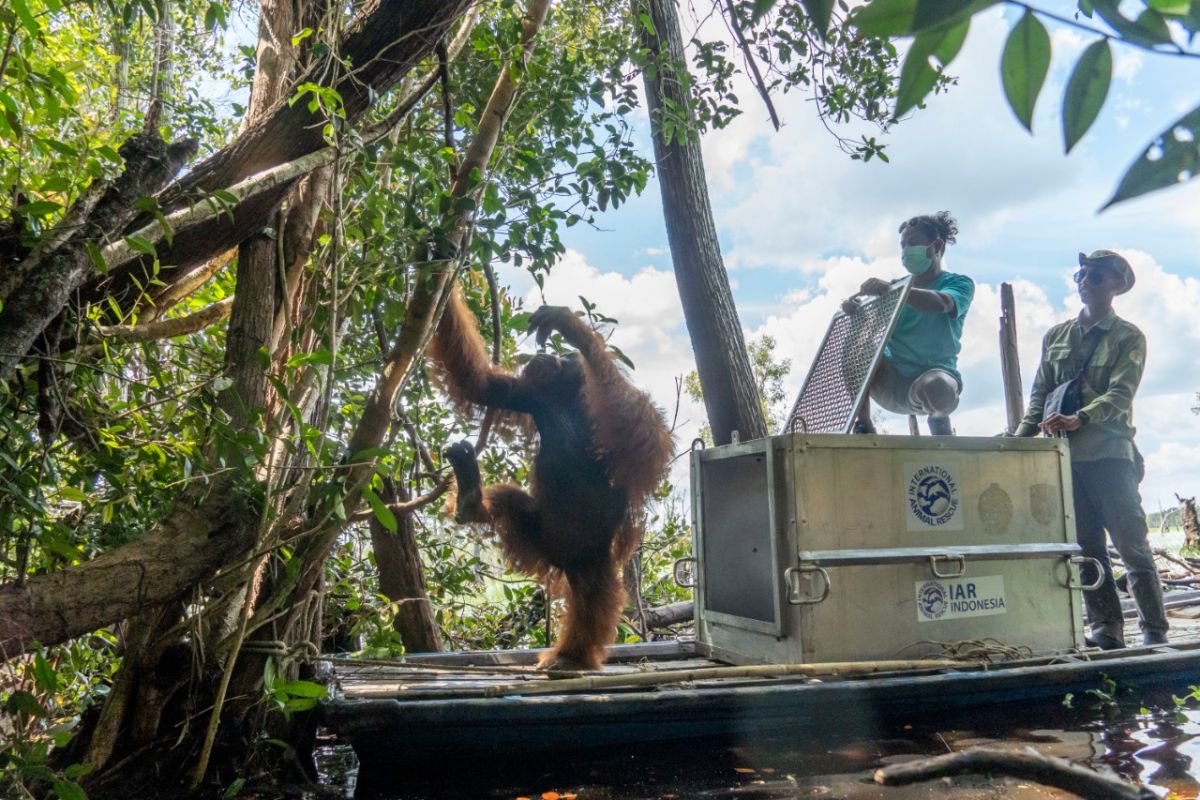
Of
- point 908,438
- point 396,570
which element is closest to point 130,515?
point 396,570

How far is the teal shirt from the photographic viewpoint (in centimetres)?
467

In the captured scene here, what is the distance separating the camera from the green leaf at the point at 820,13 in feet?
1.85

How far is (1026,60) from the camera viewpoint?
1.95ft

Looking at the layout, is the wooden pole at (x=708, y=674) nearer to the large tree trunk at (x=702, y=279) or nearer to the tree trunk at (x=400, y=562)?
the tree trunk at (x=400, y=562)

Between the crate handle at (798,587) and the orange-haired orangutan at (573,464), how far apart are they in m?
0.86

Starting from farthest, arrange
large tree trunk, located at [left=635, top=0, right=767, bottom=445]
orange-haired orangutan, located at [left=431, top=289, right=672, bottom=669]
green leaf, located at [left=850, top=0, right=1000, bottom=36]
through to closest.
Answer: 1. large tree trunk, located at [left=635, top=0, right=767, bottom=445]
2. orange-haired orangutan, located at [left=431, top=289, right=672, bottom=669]
3. green leaf, located at [left=850, top=0, right=1000, bottom=36]

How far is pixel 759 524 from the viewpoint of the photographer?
4191 mm

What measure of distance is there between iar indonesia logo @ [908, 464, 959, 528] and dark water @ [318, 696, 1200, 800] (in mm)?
901

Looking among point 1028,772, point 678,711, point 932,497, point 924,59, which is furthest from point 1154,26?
point 932,497

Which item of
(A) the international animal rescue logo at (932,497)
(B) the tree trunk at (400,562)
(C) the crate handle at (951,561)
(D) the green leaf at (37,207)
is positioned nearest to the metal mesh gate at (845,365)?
(A) the international animal rescue logo at (932,497)

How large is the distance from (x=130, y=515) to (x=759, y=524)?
8.65ft

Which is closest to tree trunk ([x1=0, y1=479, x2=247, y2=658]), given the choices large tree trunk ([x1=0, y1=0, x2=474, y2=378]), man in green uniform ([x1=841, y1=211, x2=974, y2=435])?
large tree trunk ([x1=0, y1=0, x2=474, y2=378])

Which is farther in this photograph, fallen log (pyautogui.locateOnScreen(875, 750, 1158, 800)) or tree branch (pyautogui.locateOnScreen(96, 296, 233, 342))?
tree branch (pyautogui.locateOnScreen(96, 296, 233, 342))

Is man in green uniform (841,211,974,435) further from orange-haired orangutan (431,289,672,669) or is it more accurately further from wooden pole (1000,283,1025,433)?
wooden pole (1000,283,1025,433)
